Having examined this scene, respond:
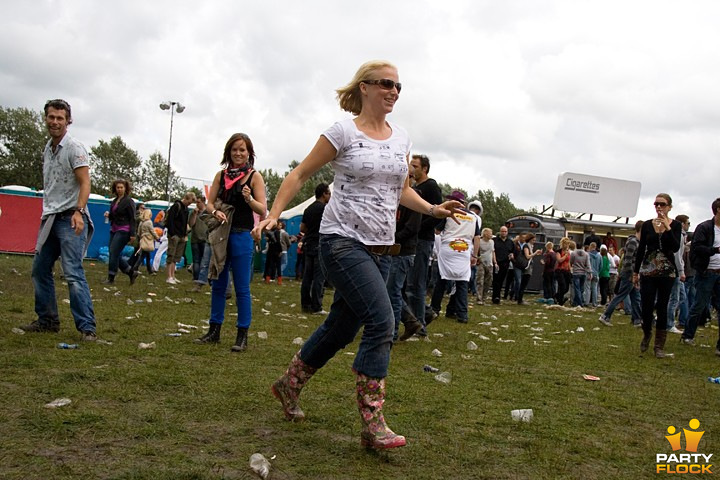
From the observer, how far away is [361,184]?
12.2 ft

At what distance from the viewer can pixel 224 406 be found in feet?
13.9

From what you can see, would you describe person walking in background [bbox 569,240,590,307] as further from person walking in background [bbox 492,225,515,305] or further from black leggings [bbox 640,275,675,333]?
black leggings [bbox 640,275,675,333]

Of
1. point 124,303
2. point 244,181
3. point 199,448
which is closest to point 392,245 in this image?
point 199,448

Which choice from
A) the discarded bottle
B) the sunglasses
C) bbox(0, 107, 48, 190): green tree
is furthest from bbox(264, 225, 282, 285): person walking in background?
bbox(0, 107, 48, 190): green tree

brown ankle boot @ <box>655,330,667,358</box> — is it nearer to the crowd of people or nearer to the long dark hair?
the crowd of people

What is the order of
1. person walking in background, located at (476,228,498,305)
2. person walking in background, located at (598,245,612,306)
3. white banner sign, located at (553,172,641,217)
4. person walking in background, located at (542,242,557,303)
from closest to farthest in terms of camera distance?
person walking in background, located at (476,228,498,305) < person walking in background, located at (542,242,557,303) < person walking in background, located at (598,245,612,306) < white banner sign, located at (553,172,641,217)

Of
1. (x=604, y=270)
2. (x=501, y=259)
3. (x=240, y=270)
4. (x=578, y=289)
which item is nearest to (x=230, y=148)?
(x=240, y=270)

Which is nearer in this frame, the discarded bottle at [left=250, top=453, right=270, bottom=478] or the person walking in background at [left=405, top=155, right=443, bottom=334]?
the discarded bottle at [left=250, top=453, right=270, bottom=478]

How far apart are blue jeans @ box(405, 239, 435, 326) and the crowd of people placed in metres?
0.02

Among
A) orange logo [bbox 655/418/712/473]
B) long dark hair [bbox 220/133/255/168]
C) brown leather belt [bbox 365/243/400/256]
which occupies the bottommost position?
orange logo [bbox 655/418/712/473]

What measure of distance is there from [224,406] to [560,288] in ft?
54.8

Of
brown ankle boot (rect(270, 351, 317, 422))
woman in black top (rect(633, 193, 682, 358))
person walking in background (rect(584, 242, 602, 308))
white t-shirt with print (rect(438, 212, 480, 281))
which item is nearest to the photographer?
brown ankle boot (rect(270, 351, 317, 422))

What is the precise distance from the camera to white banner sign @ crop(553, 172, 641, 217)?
124 feet

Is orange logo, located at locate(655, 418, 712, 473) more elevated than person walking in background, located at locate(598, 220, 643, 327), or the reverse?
person walking in background, located at locate(598, 220, 643, 327)
